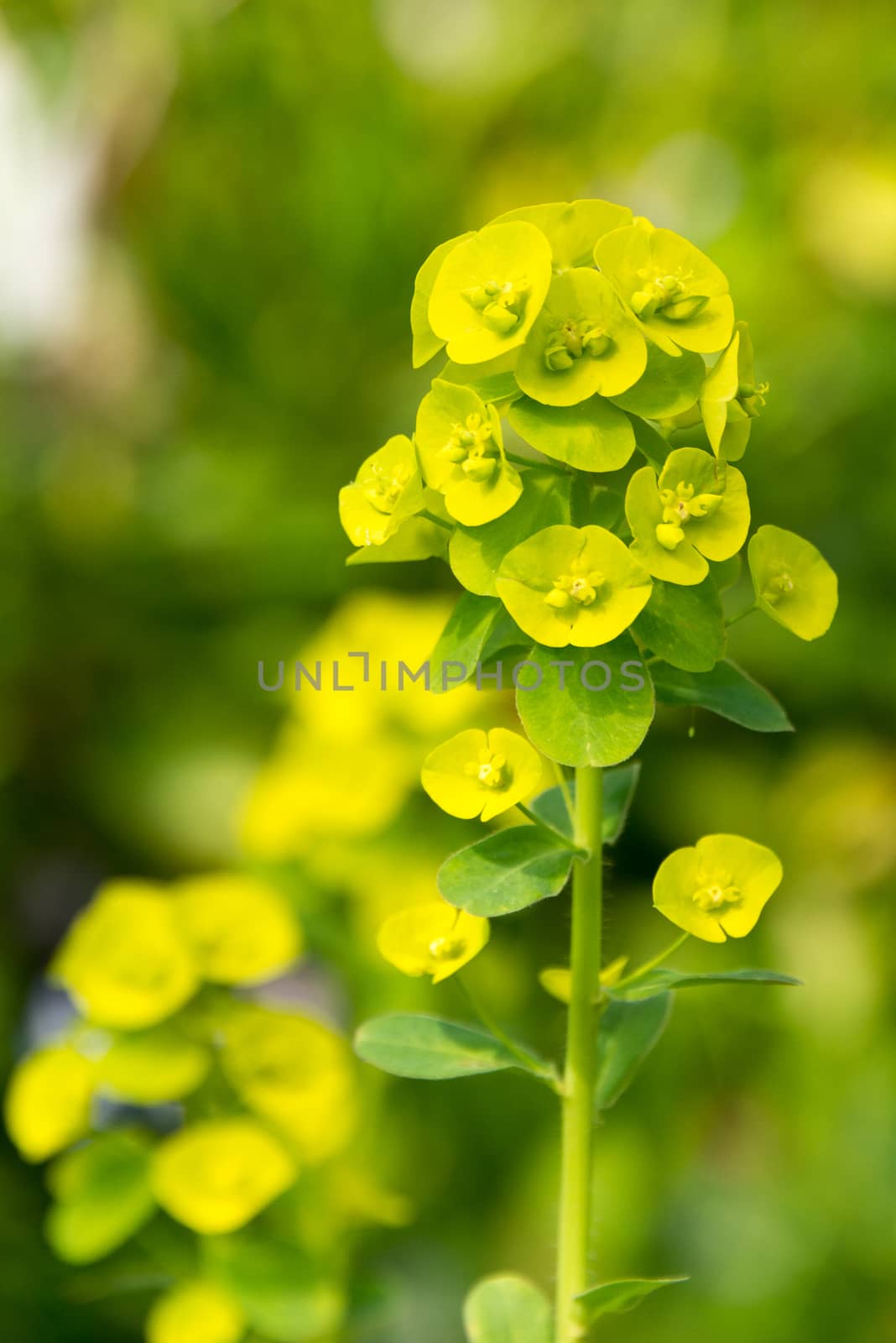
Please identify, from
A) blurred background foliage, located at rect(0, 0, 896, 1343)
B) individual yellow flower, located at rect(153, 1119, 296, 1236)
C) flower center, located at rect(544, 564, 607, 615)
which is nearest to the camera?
flower center, located at rect(544, 564, 607, 615)

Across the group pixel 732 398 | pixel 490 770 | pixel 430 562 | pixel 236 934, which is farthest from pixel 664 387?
pixel 430 562

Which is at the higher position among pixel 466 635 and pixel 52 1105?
pixel 466 635

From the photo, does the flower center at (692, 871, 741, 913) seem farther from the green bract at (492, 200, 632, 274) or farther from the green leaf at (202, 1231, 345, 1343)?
the green leaf at (202, 1231, 345, 1343)

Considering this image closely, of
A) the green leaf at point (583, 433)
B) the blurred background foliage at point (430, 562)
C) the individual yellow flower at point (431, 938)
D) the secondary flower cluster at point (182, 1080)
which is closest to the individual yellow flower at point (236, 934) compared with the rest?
the secondary flower cluster at point (182, 1080)

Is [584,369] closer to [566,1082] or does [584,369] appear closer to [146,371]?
[566,1082]

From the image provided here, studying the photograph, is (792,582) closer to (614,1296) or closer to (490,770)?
(490,770)

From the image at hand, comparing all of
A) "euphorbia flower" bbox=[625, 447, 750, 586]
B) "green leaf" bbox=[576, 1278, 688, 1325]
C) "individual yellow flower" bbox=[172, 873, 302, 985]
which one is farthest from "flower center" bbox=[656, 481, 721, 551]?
"individual yellow flower" bbox=[172, 873, 302, 985]

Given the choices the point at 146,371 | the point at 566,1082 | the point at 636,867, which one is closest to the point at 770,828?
the point at 636,867
